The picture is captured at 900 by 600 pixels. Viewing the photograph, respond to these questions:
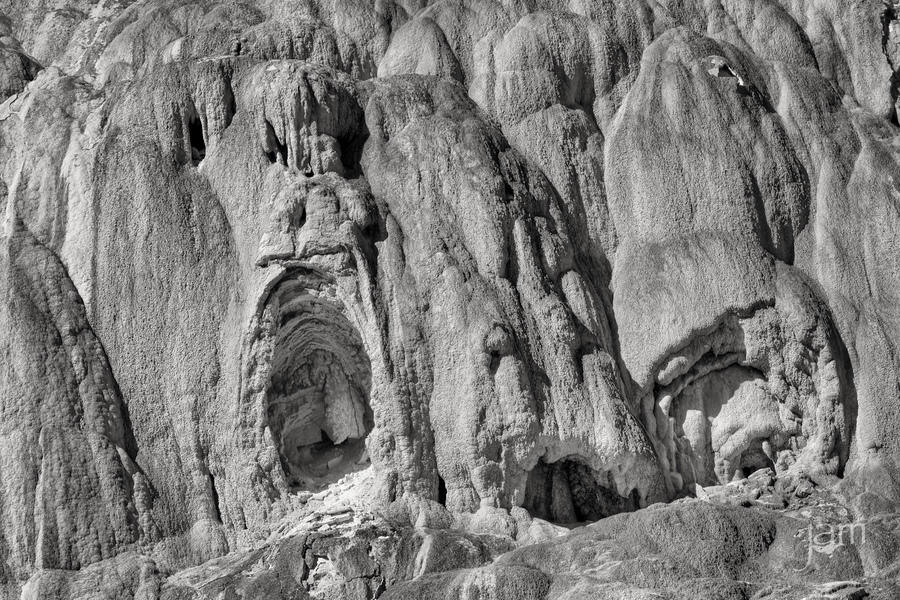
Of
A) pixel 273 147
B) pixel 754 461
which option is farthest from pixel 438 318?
pixel 754 461

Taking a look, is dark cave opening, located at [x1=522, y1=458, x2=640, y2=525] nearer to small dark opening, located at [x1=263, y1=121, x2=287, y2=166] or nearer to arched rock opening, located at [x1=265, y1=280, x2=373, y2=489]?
arched rock opening, located at [x1=265, y1=280, x2=373, y2=489]

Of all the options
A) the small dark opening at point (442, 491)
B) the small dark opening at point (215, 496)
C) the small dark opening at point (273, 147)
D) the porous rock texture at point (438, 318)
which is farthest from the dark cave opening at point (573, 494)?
the small dark opening at point (273, 147)

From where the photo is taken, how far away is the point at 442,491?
23.8m

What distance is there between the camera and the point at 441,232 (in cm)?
2545

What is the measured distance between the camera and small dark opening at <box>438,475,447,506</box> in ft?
77.7

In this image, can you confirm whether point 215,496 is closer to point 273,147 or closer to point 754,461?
point 273,147

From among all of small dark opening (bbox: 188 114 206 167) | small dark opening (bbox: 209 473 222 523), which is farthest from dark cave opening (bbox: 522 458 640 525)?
small dark opening (bbox: 188 114 206 167)

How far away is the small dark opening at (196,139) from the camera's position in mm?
26672

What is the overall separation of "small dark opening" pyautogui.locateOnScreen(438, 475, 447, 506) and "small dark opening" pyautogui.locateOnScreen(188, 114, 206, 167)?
24.0 feet

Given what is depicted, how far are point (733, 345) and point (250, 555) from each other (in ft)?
28.6

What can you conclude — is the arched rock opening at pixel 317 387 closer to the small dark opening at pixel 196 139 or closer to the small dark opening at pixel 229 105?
the small dark opening at pixel 196 139

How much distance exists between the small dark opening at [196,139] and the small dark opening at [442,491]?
7.32 meters

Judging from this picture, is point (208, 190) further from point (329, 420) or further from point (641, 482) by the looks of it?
point (641, 482)

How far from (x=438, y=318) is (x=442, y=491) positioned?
2.82m
